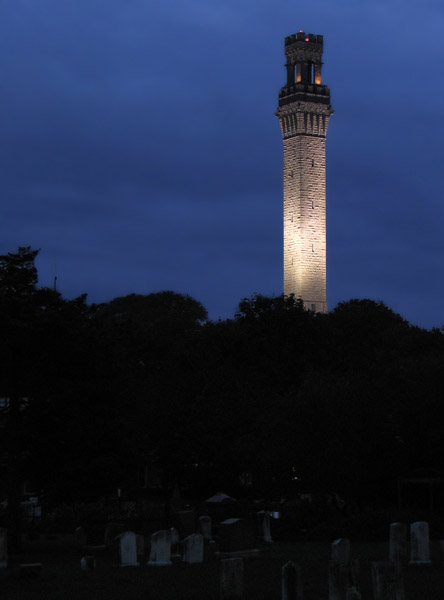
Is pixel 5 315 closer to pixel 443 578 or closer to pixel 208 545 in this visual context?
pixel 208 545

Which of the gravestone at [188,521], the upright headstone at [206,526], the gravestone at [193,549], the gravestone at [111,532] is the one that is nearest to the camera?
the gravestone at [193,549]

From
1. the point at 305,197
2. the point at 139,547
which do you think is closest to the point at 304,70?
the point at 305,197

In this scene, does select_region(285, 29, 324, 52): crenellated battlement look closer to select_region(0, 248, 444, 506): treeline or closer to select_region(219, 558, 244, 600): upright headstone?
select_region(0, 248, 444, 506): treeline

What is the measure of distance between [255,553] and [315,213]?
101 metres

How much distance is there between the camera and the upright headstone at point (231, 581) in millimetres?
20922

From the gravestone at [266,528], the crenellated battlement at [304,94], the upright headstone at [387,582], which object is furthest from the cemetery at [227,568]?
the crenellated battlement at [304,94]

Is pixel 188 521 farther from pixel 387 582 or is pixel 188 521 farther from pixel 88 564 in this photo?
pixel 387 582

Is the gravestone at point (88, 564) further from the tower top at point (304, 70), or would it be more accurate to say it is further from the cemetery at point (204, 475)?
the tower top at point (304, 70)

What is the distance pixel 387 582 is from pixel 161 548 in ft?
33.1

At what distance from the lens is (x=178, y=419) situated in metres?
59.5

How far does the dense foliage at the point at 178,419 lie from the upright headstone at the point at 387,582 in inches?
713

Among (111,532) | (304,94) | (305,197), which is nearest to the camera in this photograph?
(111,532)

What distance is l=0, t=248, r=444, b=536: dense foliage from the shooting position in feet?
121

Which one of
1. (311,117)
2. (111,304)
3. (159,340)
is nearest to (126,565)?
(159,340)
